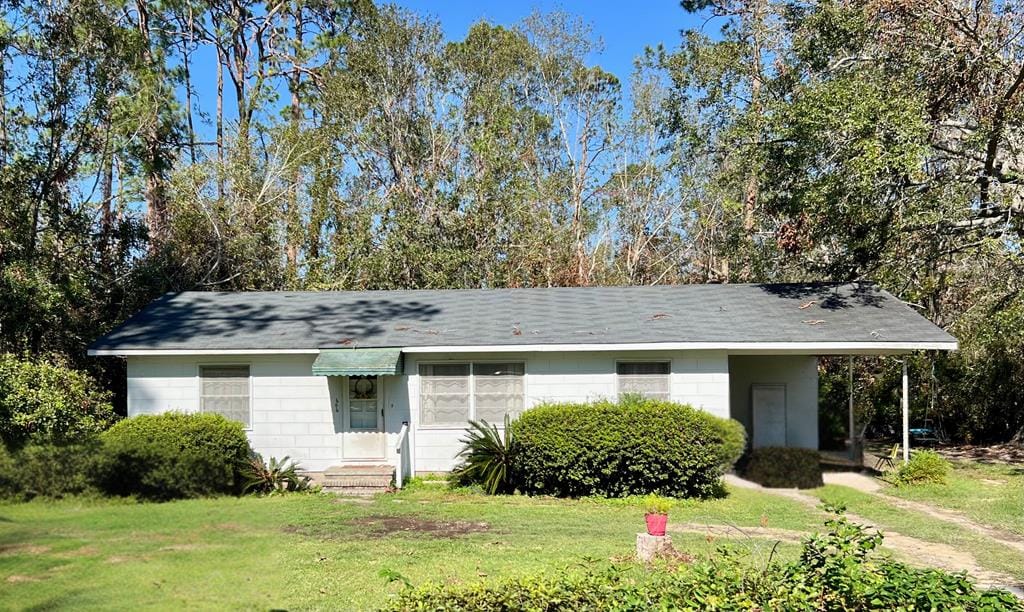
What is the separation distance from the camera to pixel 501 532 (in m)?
9.80

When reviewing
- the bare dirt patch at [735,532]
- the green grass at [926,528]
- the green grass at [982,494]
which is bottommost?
the green grass at [982,494]

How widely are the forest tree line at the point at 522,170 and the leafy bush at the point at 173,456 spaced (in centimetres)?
536

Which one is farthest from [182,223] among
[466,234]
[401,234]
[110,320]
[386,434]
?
[386,434]

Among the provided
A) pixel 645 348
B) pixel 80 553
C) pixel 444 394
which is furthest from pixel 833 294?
pixel 80 553

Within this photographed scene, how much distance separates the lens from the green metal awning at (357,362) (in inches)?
531

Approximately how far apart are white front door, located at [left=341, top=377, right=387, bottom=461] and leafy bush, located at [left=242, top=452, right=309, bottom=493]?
1095mm

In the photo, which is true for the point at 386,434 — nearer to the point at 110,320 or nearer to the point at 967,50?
the point at 110,320

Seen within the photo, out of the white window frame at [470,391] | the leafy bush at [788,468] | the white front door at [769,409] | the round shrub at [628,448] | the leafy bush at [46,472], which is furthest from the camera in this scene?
the white front door at [769,409]

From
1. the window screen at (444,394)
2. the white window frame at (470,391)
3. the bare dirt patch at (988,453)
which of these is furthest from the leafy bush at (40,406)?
the bare dirt patch at (988,453)

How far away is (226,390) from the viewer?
1452 centimetres

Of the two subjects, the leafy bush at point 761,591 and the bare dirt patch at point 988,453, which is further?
the bare dirt patch at point 988,453

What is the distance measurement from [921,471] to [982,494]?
3.49 feet

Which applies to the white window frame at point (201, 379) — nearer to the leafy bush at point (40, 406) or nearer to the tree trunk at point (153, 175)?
the leafy bush at point (40, 406)

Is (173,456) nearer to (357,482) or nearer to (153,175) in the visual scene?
(357,482)
